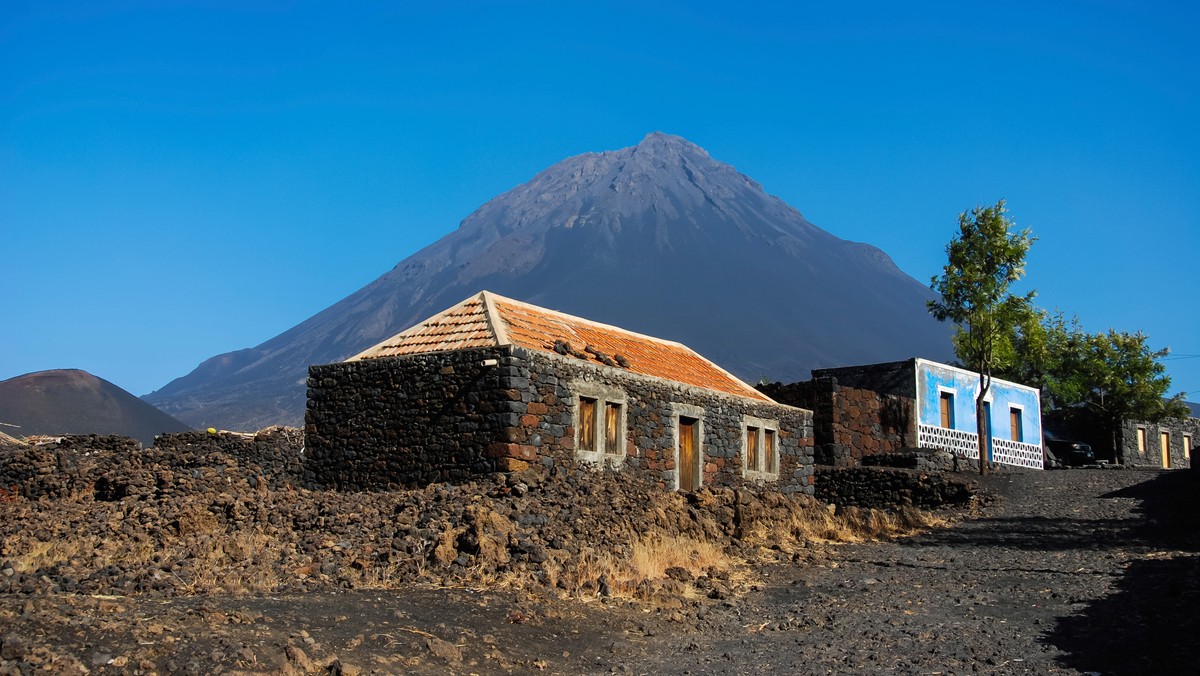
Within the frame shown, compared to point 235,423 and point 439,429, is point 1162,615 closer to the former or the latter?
point 439,429

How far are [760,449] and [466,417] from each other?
820 centimetres

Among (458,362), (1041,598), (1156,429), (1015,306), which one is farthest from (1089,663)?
(1156,429)

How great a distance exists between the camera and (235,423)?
153 m

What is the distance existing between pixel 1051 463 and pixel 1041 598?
1089 inches

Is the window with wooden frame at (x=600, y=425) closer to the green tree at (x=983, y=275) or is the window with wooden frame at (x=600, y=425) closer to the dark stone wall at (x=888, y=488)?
the dark stone wall at (x=888, y=488)

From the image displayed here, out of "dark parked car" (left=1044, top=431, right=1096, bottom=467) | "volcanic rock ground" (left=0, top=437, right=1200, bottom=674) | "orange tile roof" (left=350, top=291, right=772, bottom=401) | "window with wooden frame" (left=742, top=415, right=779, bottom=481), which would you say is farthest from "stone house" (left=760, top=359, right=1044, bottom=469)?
"volcanic rock ground" (left=0, top=437, right=1200, bottom=674)

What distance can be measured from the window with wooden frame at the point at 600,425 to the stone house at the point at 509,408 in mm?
22

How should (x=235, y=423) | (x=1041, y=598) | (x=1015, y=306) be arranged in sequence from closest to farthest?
(x=1041, y=598) < (x=1015, y=306) < (x=235, y=423)

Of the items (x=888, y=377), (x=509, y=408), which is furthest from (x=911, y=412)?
(x=509, y=408)

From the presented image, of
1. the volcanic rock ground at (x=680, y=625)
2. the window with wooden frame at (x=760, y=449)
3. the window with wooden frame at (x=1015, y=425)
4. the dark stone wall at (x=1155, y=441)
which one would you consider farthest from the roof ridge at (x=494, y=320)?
the dark stone wall at (x=1155, y=441)

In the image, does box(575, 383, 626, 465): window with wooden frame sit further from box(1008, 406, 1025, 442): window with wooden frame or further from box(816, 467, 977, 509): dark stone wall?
box(1008, 406, 1025, 442): window with wooden frame

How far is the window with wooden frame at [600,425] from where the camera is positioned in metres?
16.7

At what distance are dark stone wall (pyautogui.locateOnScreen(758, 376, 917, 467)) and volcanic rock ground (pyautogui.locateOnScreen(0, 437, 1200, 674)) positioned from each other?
1281 cm

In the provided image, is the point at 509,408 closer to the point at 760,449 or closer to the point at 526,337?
the point at 526,337
